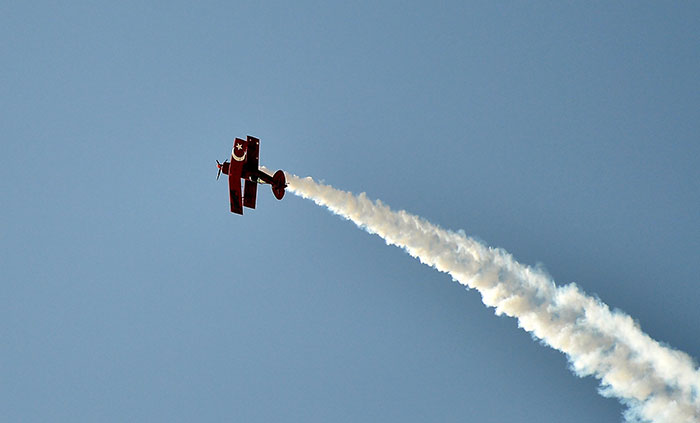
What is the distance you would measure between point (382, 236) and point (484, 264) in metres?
7.86

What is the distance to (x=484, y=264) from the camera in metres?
87.8

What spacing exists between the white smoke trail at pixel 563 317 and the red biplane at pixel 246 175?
8.45 ft

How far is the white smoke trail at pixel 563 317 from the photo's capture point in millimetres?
79875

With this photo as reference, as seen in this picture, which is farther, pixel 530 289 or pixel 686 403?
pixel 530 289

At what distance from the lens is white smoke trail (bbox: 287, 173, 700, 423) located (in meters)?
79.9

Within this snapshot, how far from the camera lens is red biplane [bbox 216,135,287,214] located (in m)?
85.7

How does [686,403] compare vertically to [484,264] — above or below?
below

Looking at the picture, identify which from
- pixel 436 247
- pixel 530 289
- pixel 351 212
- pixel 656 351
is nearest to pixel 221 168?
pixel 351 212

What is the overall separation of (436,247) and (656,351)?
17532 millimetres

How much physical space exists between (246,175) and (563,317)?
2456 cm

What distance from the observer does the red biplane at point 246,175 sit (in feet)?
281

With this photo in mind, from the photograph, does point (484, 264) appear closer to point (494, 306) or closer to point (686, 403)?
point (494, 306)

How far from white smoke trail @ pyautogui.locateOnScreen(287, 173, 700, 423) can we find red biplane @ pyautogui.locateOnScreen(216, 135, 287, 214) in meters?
2.58

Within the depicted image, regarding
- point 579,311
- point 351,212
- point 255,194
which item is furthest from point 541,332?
point 255,194
